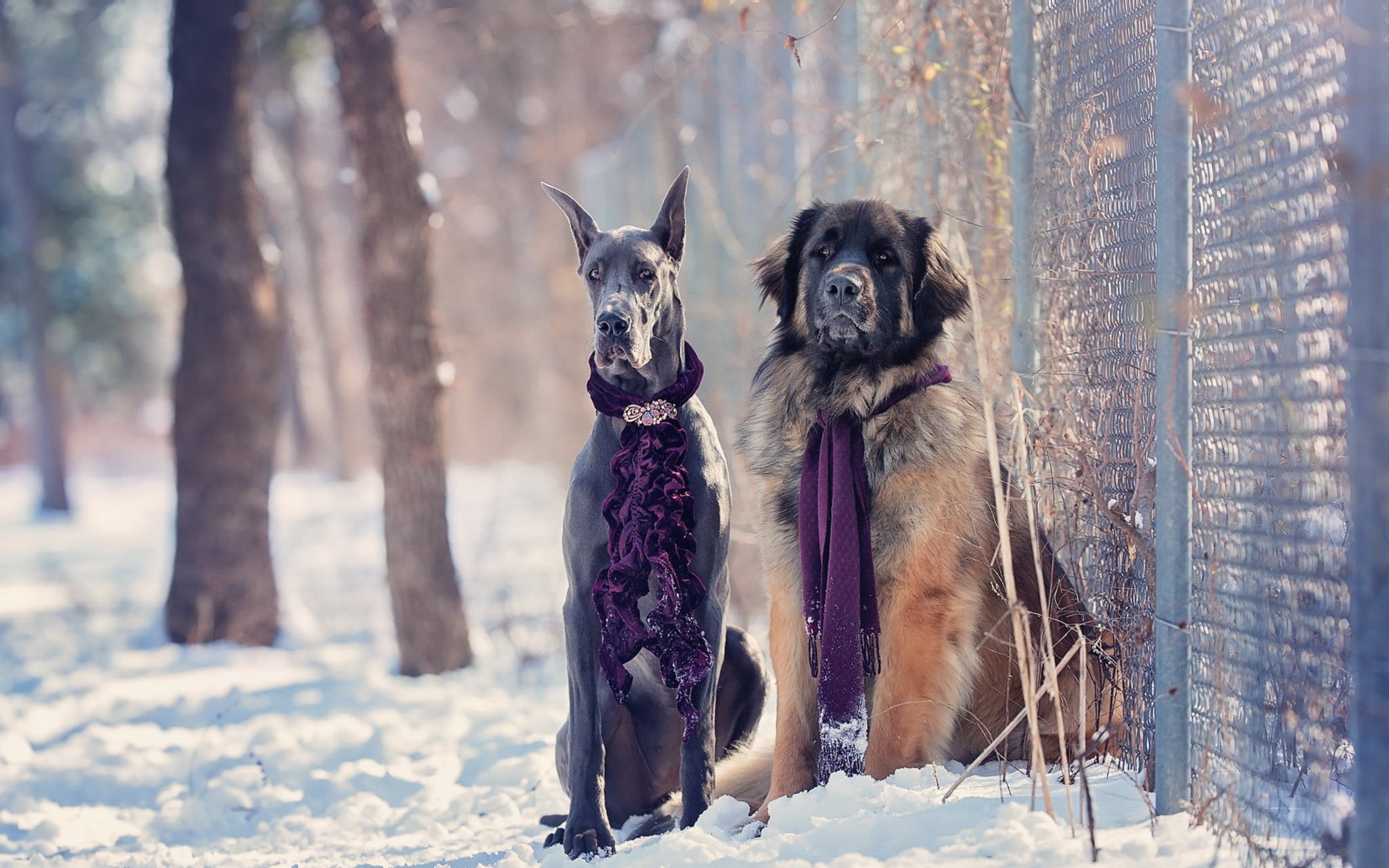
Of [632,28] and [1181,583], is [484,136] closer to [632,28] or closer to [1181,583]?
[632,28]

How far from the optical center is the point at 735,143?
29.7 feet

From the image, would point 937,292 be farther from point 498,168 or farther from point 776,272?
point 498,168

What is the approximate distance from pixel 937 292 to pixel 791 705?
1.28 metres

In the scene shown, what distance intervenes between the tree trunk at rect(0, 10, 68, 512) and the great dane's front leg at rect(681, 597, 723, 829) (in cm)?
1818

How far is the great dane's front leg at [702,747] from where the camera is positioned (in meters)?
3.37

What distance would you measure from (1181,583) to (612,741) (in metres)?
1.73

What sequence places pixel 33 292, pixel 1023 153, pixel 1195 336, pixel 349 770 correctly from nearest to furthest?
pixel 1195 336
pixel 1023 153
pixel 349 770
pixel 33 292

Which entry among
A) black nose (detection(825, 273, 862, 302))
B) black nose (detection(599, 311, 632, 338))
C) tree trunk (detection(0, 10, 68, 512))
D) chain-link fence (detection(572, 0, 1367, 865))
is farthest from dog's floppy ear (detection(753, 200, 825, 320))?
tree trunk (detection(0, 10, 68, 512))

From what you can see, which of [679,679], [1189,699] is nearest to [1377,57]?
[1189,699]

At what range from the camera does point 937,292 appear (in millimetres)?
3529

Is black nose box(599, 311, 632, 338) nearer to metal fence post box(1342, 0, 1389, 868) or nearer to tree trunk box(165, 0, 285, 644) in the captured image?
metal fence post box(1342, 0, 1389, 868)

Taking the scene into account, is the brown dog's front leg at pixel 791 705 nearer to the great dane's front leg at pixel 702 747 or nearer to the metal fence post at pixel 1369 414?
the great dane's front leg at pixel 702 747

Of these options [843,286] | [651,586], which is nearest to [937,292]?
[843,286]

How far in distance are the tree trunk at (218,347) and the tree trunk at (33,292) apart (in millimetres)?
12515
